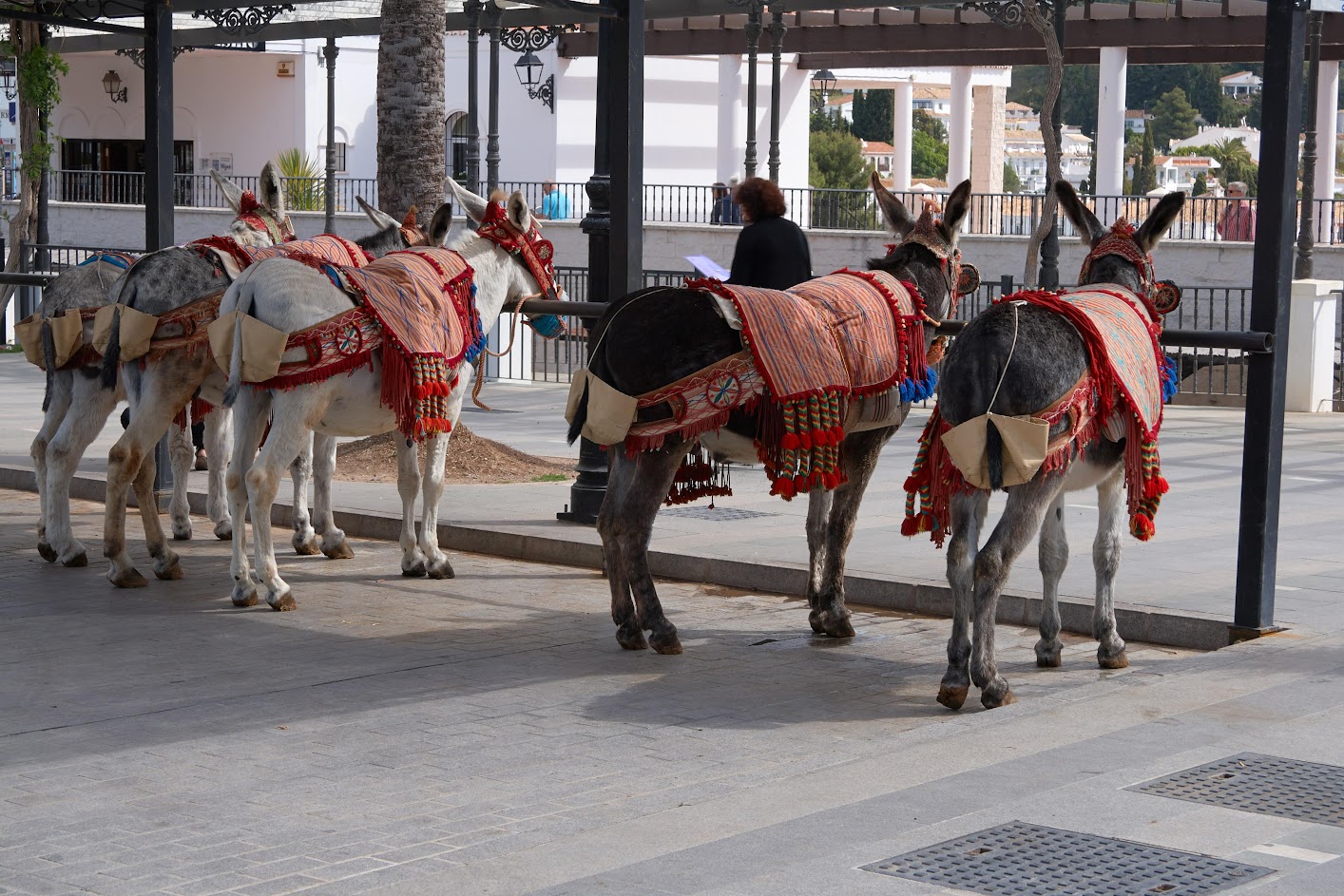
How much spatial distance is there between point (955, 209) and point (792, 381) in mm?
1260

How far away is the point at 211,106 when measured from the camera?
50.1 m

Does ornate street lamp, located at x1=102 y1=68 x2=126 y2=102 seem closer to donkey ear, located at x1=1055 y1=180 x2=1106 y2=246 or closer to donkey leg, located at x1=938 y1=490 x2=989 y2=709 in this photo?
donkey ear, located at x1=1055 y1=180 x2=1106 y2=246

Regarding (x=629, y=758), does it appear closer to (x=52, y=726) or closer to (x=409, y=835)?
(x=409, y=835)

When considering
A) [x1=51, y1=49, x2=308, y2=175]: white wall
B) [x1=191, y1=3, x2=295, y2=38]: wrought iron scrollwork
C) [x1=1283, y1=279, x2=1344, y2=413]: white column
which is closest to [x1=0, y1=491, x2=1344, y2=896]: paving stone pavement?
[x1=191, y1=3, x2=295, y2=38]: wrought iron scrollwork

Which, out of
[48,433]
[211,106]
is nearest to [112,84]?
[211,106]

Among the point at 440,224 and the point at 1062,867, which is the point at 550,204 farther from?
the point at 1062,867

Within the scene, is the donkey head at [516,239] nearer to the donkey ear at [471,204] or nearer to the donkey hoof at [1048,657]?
the donkey ear at [471,204]

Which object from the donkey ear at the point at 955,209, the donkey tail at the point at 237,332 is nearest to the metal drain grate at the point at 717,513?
the donkey ear at the point at 955,209

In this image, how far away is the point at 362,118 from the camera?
49938 millimetres

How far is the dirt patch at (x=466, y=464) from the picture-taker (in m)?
13.8

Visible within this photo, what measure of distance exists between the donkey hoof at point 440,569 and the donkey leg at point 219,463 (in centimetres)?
158

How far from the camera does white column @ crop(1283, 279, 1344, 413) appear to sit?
19.3 metres

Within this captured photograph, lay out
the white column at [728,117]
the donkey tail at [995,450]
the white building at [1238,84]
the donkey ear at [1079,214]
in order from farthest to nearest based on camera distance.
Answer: the white building at [1238,84]
the white column at [728,117]
the donkey ear at [1079,214]
the donkey tail at [995,450]

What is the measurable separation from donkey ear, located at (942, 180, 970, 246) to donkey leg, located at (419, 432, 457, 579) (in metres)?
3.19
